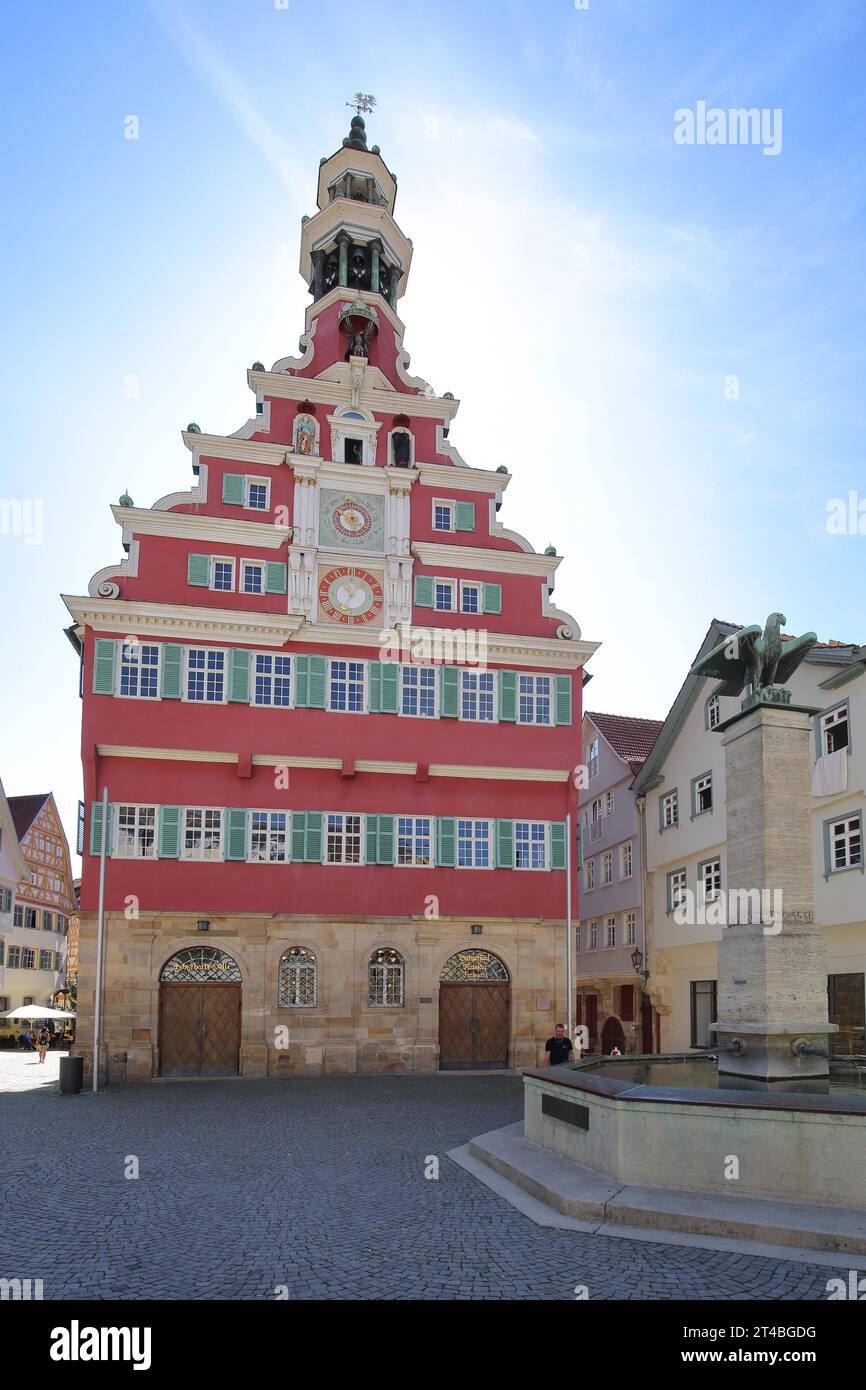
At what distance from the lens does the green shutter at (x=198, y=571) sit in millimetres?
27328

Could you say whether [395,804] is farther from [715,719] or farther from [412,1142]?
[412,1142]

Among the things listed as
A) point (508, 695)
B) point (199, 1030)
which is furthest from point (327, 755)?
point (199, 1030)

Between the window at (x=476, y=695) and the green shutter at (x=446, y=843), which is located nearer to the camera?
the green shutter at (x=446, y=843)

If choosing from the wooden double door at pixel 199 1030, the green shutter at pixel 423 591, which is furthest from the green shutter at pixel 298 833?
the green shutter at pixel 423 591

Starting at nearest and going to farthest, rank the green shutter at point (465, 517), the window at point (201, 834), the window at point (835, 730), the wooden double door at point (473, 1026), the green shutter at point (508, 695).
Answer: the window at point (835, 730), the window at point (201, 834), the wooden double door at point (473, 1026), the green shutter at point (508, 695), the green shutter at point (465, 517)

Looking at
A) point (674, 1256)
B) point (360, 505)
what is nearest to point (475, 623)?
point (360, 505)

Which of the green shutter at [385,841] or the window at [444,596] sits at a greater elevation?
the window at [444,596]

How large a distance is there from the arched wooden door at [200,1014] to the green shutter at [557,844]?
28.6 feet

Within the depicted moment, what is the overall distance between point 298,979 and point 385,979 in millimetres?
2249

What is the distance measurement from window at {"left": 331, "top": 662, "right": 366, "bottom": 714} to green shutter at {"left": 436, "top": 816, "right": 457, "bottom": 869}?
3.66m

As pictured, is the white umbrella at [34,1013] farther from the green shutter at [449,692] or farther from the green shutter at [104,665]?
the green shutter at [449,692]

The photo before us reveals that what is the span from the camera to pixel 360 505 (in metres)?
29.0

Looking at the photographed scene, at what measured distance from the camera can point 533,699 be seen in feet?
94.9

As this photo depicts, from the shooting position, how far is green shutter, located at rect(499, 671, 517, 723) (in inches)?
1122
